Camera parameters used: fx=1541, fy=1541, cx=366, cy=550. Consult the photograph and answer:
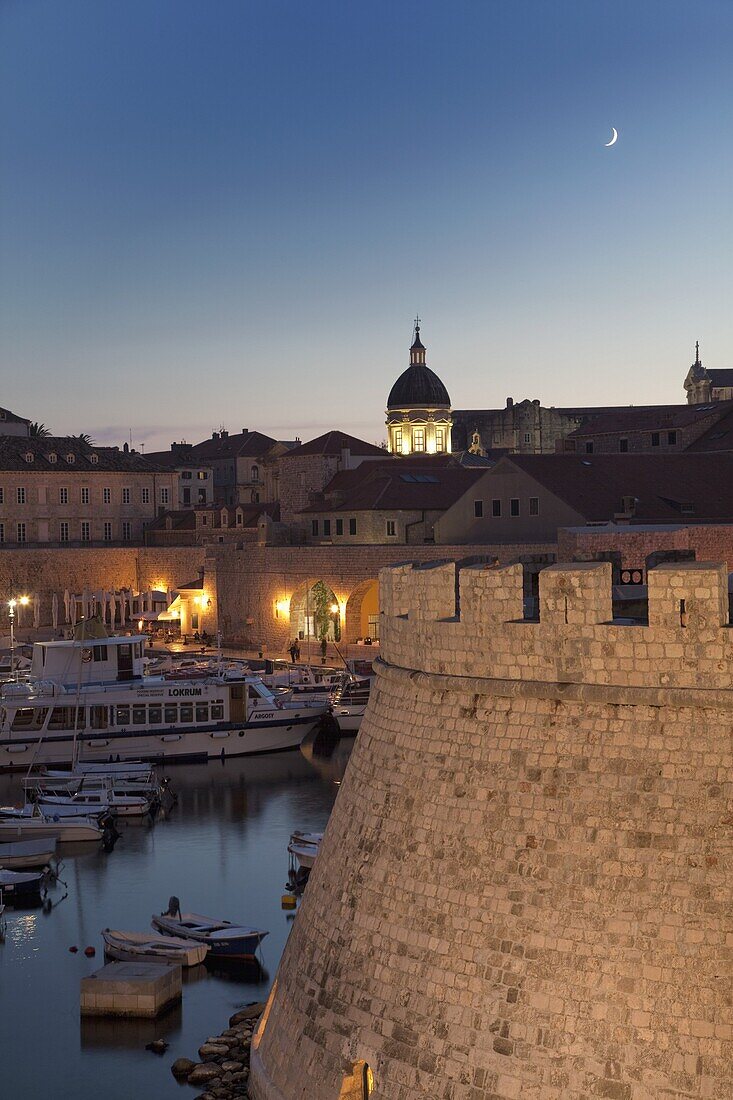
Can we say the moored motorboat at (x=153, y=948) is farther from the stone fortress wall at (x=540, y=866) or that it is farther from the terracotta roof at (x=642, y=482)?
the terracotta roof at (x=642, y=482)

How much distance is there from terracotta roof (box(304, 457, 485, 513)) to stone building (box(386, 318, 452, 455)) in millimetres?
16988

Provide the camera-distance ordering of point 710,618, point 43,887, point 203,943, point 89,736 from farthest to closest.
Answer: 1. point 89,736
2. point 43,887
3. point 203,943
4. point 710,618

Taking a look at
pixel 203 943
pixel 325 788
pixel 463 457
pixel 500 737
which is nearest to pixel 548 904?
pixel 500 737

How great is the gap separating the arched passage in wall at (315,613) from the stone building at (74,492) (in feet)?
60.9

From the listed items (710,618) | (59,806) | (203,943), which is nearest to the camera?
(710,618)

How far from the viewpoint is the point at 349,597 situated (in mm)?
48750

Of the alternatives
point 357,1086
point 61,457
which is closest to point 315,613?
point 61,457

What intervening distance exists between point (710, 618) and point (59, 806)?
2247 cm

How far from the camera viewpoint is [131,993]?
18.0 metres

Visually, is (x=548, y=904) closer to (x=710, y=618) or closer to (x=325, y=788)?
(x=710, y=618)

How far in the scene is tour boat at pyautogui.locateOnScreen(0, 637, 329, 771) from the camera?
34.6 metres

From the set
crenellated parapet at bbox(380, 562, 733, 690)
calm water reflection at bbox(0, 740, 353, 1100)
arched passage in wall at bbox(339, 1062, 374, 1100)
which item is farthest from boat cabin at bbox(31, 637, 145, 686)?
arched passage in wall at bbox(339, 1062, 374, 1100)

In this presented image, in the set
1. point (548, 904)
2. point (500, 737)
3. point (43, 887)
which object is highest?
point (500, 737)

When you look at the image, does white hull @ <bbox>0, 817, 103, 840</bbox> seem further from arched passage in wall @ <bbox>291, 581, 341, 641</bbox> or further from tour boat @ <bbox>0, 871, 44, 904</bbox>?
arched passage in wall @ <bbox>291, 581, 341, 641</bbox>
